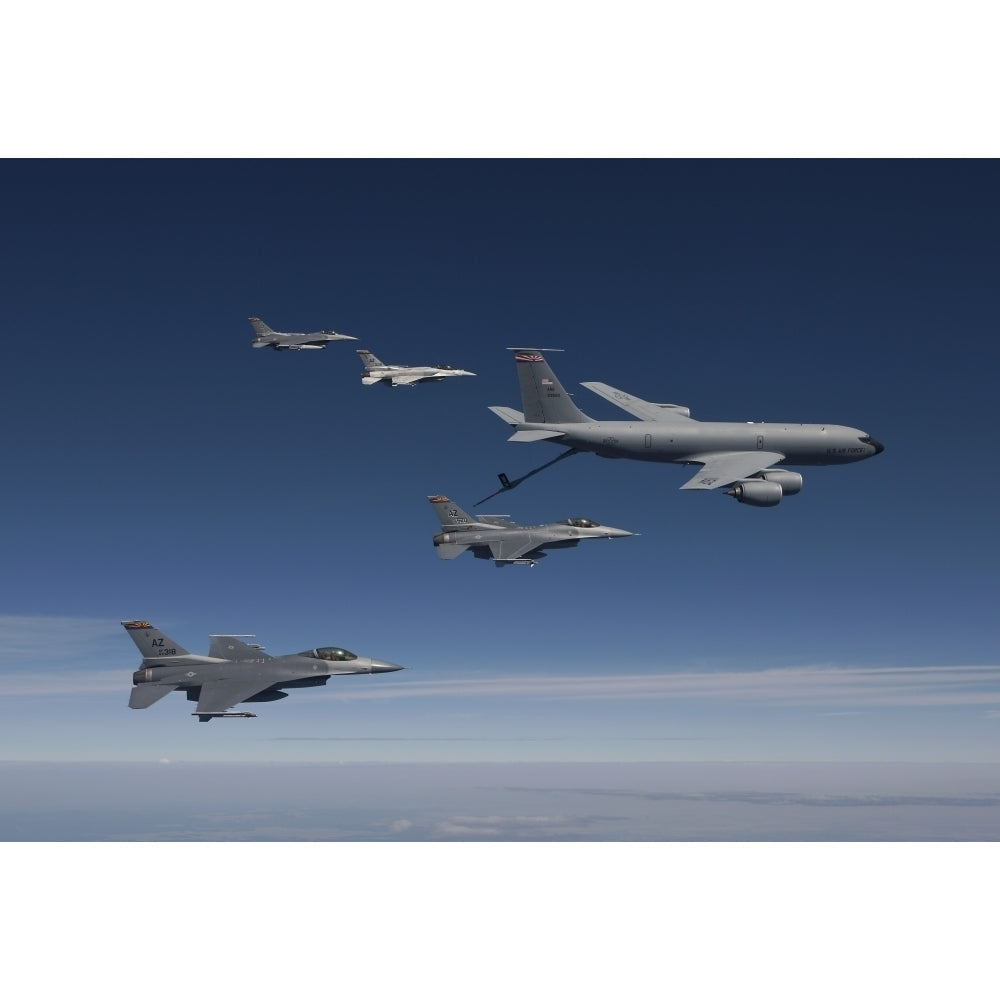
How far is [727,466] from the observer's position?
43.1 meters

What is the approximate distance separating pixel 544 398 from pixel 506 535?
6136 mm

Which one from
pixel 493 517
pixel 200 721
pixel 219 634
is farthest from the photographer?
pixel 493 517

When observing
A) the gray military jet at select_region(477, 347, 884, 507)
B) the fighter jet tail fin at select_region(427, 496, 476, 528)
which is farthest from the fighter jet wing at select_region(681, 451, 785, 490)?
the fighter jet tail fin at select_region(427, 496, 476, 528)

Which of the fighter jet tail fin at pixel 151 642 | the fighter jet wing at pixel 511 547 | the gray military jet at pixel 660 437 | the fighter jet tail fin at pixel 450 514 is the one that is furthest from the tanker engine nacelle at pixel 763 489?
the fighter jet tail fin at pixel 151 642

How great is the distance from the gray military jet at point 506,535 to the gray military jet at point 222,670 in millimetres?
7196

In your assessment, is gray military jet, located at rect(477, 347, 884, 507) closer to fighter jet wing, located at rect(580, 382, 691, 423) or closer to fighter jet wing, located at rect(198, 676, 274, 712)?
fighter jet wing, located at rect(580, 382, 691, 423)

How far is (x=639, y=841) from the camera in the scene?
119ft

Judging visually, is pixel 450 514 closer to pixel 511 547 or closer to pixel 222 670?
pixel 511 547

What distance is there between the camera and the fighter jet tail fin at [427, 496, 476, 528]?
46750 mm

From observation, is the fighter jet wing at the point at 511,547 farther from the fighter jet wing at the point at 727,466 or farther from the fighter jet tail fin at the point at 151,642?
the fighter jet tail fin at the point at 151,642

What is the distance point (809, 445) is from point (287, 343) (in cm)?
2335

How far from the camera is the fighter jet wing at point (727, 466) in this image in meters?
41.2
